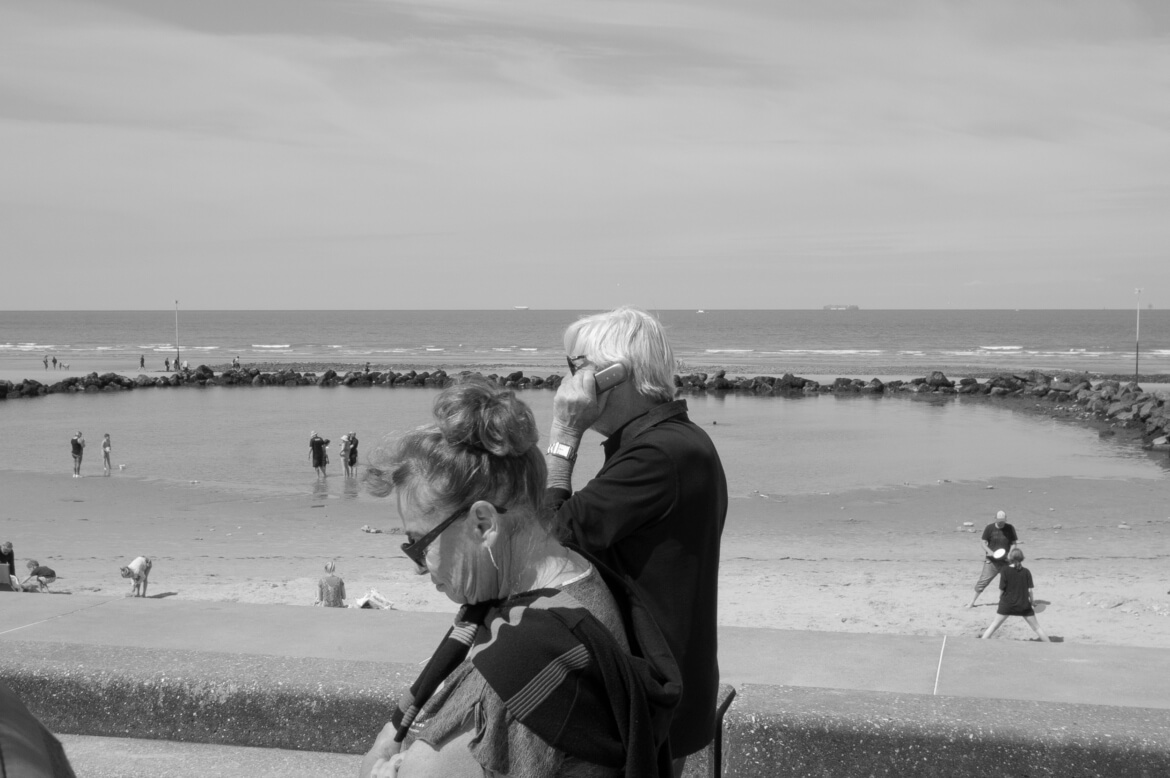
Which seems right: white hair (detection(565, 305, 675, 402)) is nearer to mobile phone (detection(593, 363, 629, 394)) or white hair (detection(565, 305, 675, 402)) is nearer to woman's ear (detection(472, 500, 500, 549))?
mobile phone (detection(593, 363, 629, 394))

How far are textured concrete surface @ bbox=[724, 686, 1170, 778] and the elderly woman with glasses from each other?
131 centimetres

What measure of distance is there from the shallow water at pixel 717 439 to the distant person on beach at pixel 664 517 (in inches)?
723

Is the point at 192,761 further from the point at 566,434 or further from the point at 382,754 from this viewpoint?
the point at 382,754

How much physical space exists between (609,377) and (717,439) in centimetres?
2721

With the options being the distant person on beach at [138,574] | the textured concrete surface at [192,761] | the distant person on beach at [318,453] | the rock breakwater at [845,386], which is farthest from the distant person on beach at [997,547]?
the rock breakwater at [845,386]

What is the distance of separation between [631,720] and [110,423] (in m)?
35.9

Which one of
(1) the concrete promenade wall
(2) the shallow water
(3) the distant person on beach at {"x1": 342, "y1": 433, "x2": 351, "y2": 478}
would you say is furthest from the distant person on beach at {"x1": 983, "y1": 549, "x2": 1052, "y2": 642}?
(3) the distant person on beach at {"x1": 342, "y1": 433, "x2": 351, "y2": 478}

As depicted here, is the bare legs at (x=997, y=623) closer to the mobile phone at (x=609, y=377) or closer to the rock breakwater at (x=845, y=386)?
the mobile phone at (x=609, y=377)

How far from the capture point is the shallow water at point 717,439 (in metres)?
22.9

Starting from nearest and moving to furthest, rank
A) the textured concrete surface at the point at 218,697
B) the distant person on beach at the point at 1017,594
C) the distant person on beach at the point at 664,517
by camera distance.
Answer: the distant person on beach at the point at 664,517, the textured concrete surface at the point at 218,697, the distant person on beach at the point at 1017,594

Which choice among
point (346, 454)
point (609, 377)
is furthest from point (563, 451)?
point (346, 454)

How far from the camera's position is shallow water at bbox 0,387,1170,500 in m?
22.9

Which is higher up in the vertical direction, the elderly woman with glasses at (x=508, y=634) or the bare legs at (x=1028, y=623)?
the elderly woman with glasses at (x=508, y=634)

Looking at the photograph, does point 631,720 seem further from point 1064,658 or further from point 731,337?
point 731,337
